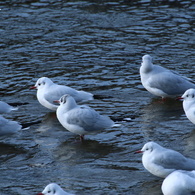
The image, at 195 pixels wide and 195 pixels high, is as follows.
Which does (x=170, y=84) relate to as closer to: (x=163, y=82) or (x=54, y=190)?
(x=163, y=82)

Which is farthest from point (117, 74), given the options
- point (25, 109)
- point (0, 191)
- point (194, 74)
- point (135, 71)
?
point (0, 191)

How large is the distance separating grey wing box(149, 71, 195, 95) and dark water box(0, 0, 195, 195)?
12.9 inches

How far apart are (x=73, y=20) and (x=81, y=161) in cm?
928

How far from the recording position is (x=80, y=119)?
9594 mm

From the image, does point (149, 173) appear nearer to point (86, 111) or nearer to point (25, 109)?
point (86, 111)

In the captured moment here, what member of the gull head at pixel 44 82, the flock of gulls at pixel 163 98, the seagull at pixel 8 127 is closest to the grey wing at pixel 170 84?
the flock of gulls at pixel 163 98

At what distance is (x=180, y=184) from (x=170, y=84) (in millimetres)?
4760

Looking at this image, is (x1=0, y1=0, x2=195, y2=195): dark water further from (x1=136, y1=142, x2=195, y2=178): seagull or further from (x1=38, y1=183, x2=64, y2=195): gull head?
(x1=38, y1=183, x2=64, y2=195): gull head

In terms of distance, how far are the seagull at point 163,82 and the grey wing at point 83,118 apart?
2272 millimetres

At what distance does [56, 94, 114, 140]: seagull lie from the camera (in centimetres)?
959

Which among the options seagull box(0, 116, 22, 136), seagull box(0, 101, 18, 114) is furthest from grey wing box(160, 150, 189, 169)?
seagull box(0, 101, 18, 114)

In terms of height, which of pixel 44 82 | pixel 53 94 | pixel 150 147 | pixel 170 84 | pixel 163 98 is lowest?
pixel 163 98

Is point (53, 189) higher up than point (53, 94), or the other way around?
point (53, 189)

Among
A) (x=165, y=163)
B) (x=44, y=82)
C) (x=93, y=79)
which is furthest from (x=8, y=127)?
(x=93, y=79)
